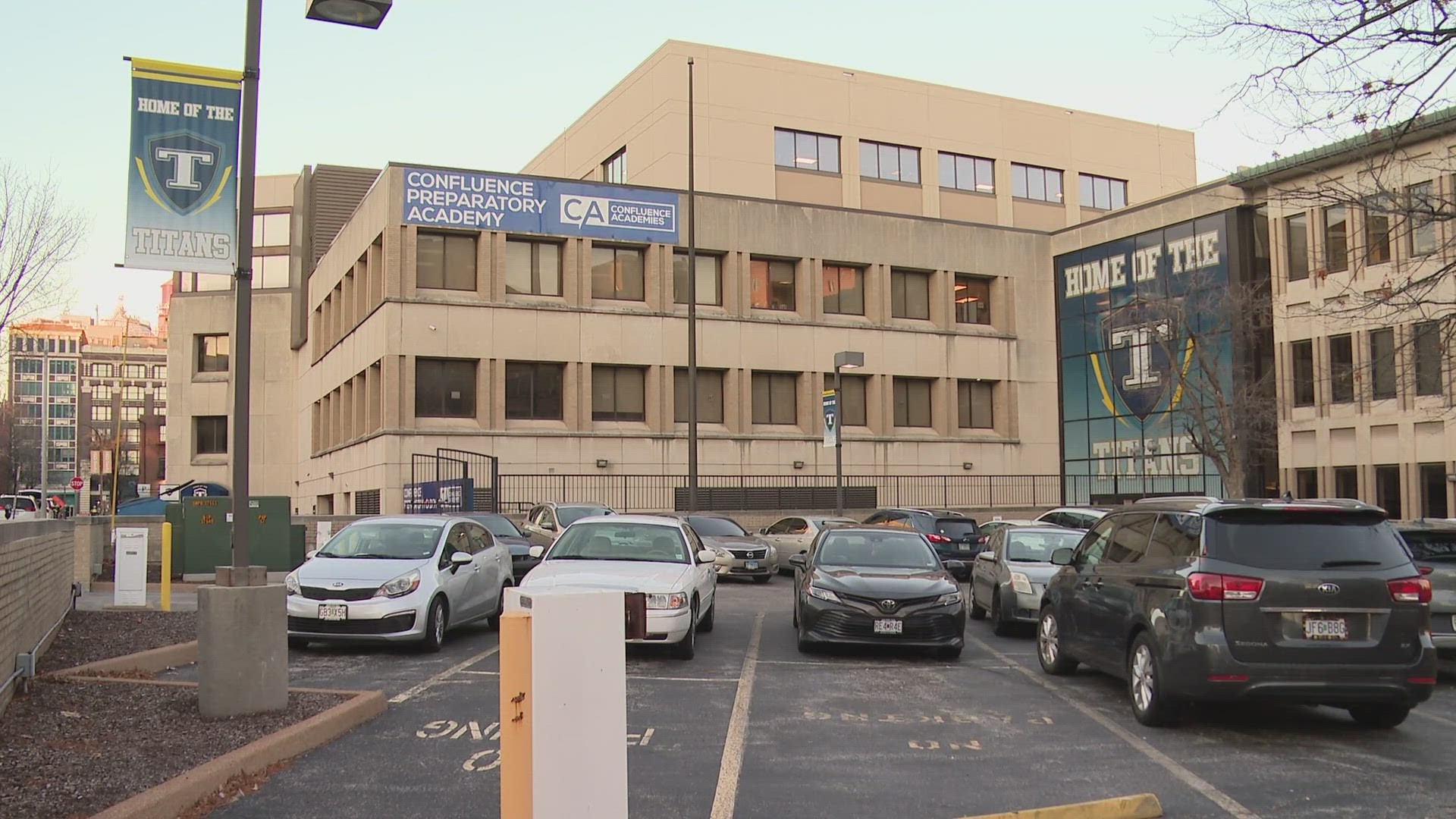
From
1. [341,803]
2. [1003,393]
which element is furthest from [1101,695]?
[1003,393]

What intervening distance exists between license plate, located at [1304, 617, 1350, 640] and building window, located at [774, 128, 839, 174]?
37.8 metres

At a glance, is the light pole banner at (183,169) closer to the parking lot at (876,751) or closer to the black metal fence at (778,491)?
the parking lot at (876,751)

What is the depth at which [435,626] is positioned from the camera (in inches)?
512

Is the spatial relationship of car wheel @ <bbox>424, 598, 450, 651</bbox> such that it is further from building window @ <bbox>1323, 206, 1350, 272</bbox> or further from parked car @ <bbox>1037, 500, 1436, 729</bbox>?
building window @ <bbox>1323, 206, 1350, 272</bbox>

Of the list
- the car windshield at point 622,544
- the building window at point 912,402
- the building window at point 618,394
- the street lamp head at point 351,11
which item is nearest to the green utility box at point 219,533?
the car windshield at point 622,544

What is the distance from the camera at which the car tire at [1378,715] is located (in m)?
8.91

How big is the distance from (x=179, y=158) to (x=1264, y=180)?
31.2 metres

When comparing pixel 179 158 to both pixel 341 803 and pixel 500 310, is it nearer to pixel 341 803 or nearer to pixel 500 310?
pixel 341 803

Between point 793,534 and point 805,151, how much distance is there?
22.2 metres

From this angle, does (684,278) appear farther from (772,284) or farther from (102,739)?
(102,739)

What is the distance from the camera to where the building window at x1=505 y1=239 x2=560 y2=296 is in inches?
1400

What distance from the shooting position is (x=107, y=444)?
109m

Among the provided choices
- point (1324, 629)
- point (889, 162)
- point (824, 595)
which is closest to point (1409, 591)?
point (1324, 629)

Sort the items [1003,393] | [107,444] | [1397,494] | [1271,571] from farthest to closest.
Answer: [107,444] → [1003,393] → [1397,494] → [1271,571]
